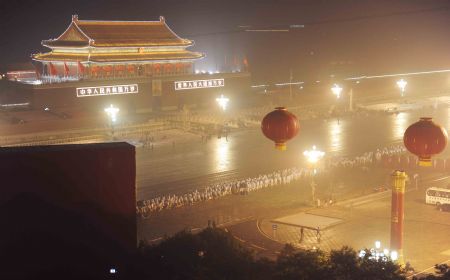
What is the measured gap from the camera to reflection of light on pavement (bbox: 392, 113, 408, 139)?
121 ft

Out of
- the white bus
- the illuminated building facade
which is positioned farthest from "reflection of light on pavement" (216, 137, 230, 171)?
the illuminated building facade

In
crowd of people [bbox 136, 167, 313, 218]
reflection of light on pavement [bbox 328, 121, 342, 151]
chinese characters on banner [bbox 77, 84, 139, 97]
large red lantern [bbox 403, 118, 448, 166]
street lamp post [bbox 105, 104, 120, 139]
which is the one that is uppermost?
chinese characters on banner [bbox 77, 84, 139, 97]

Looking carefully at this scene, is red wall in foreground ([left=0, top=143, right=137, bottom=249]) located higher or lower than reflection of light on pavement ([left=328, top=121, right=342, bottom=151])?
higher

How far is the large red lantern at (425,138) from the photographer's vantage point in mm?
9016

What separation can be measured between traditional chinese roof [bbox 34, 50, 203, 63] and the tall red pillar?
2985 centimetres

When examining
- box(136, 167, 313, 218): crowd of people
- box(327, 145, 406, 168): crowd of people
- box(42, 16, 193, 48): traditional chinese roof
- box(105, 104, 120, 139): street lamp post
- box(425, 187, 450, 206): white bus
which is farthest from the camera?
box(42, 16, 193, 48): traditional chinese roof

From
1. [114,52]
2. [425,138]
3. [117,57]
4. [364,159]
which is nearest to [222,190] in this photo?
[364,159]

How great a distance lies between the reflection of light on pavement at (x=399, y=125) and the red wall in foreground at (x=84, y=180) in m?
28.7

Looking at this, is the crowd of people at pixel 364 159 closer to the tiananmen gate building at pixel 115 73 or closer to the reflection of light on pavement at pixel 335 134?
the reflection of light on pavement at pixel 335 134

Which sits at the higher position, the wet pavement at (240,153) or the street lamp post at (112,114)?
the street lamp post at (112,114)

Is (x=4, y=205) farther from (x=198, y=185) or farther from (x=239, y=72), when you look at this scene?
(x=239, y=72)

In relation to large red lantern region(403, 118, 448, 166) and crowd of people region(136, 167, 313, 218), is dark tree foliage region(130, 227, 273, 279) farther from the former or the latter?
crowd of people region(136, 167, 313, 218)

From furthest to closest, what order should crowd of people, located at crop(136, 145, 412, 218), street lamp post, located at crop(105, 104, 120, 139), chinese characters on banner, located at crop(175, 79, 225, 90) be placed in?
chinese characters on banner, located at crop(175, 79, 225, 90) → street lamp post, located at crop(105, 104, 120, 139) → crowd of people, located at crop(136, 145, 412, 218)

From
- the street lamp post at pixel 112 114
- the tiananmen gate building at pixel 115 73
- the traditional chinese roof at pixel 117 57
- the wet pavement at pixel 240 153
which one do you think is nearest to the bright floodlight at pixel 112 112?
the street lamp post at pixel 112 114
